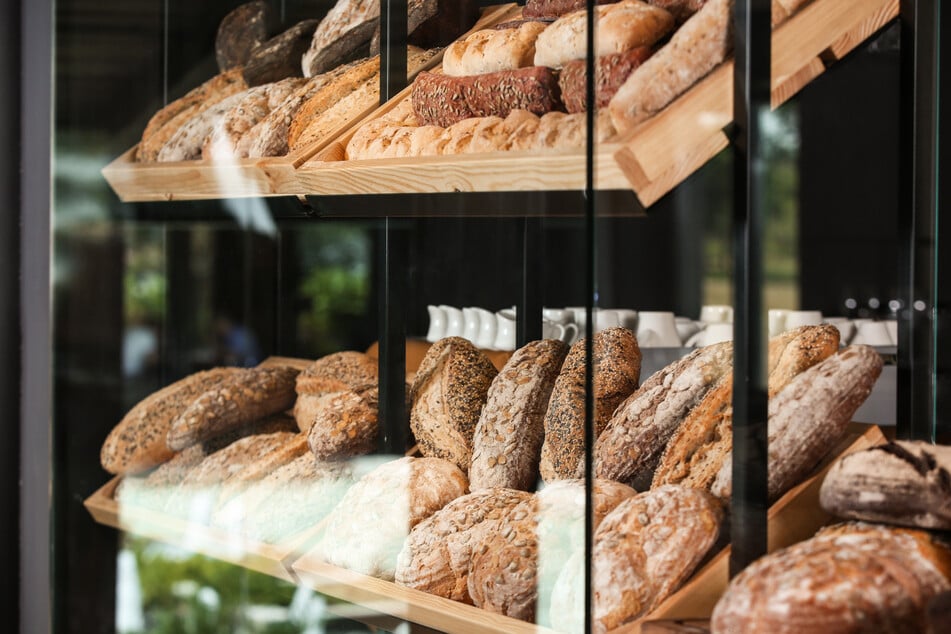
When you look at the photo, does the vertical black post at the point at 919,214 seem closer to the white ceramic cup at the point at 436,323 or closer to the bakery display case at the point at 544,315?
the bakery display case at the point at 544,315

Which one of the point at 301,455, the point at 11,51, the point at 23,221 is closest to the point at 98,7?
the point at 11,51

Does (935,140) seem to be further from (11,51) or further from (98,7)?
(11,51)

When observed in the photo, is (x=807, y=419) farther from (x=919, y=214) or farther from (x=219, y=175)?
(x=219, y=175)

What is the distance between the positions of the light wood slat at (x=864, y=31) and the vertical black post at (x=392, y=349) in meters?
0.55

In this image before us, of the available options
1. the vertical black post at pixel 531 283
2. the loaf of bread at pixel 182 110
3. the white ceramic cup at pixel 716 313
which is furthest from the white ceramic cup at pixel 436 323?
the loaf of bread at pixel 182 110

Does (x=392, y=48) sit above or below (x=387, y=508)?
above

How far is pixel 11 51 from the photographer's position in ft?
6.15

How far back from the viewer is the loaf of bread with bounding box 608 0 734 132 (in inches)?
35.7

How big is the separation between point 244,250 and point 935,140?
96 centimetres

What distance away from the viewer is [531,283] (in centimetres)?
104

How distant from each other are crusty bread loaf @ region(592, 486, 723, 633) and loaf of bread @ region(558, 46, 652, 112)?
0.40m

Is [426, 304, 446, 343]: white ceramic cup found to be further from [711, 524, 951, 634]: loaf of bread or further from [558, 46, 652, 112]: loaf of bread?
[711, 524, 951, 634]: loaf of bread

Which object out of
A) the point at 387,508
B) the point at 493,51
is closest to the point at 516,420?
the point at 387,508

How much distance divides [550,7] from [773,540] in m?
0.61
